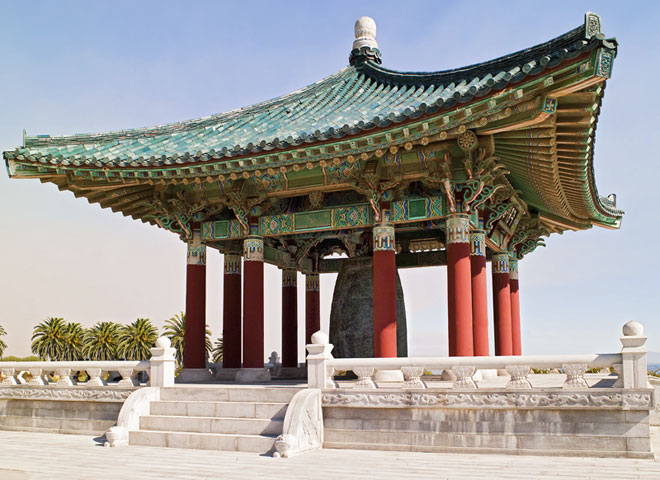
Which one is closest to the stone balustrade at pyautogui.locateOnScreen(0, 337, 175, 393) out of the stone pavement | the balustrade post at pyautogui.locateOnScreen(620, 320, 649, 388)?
the stone pavement

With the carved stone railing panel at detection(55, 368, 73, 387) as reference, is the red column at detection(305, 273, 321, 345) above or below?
above

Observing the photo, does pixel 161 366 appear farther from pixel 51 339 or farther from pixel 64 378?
pixel 51 339

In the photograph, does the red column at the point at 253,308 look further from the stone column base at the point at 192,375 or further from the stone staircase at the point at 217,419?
the stone staircase at the point at 217,419

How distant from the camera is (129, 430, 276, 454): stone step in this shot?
32.8 ft

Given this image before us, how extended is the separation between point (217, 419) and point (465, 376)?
13.6 ft

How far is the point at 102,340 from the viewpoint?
51000mm

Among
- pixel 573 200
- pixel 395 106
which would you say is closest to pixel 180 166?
pixel 395 106

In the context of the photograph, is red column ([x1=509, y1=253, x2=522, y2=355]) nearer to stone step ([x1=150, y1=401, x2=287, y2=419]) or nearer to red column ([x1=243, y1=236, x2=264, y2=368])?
red column ([x1=243, y1=236, x2=264, y2=368])

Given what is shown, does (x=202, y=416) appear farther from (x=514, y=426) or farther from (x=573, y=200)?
(x=573, y=200)

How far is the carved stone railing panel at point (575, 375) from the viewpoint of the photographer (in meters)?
9.27

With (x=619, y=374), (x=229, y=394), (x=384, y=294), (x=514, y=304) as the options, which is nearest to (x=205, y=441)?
(x=229, y=394)

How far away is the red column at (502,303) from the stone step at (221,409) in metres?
8.61

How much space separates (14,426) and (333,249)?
9.43 metres

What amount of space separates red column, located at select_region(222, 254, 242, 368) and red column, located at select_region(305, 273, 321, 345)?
9.75ft
